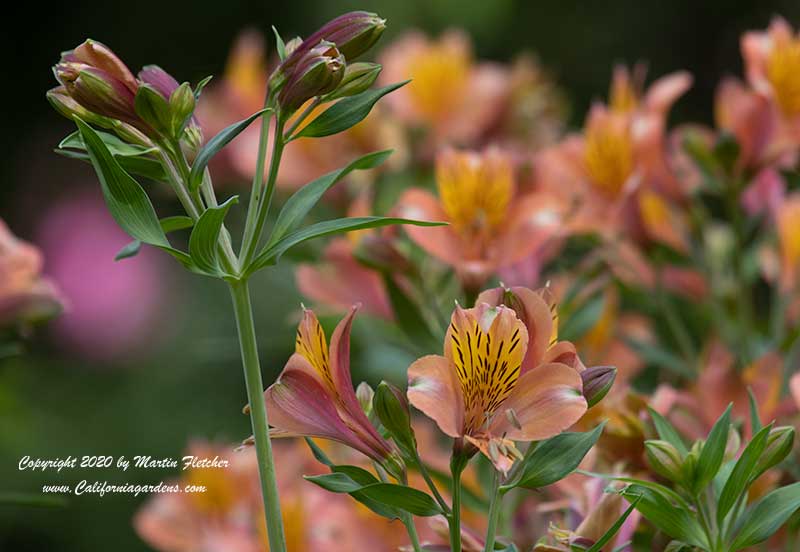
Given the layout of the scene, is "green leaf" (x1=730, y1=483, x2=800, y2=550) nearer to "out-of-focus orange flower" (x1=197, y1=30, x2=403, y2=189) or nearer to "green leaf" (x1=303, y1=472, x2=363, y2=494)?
"green leaf" (x1=303, y1=472, x2=363, y2=494)

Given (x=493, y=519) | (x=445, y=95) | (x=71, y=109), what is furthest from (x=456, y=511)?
(x=445, y=95)

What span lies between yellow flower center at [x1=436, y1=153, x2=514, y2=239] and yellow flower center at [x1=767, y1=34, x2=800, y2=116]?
0.21 m

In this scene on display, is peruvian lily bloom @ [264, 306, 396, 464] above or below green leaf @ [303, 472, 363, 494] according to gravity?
above

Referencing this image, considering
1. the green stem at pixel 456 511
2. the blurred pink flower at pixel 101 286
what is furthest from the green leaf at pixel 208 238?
the blurred pink flower at pixel 101 286

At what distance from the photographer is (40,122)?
2.06 meters

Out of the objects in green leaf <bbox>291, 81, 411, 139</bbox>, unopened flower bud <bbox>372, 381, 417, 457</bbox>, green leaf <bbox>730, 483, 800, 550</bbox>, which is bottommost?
green leaf <bbox>730, 483, 800, 550</bbox>

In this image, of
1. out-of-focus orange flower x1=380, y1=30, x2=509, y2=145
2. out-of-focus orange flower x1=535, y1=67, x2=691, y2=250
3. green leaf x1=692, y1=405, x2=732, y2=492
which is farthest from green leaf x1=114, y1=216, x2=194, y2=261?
out-of-focus orange flower x1=380, y1=30, x2=509, y2=145

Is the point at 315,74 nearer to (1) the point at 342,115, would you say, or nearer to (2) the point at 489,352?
(1) the point at 342,115

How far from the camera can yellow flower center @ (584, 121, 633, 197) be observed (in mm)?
744

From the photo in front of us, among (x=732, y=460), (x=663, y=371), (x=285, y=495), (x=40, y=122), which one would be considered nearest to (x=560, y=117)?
(x=663, y=371)

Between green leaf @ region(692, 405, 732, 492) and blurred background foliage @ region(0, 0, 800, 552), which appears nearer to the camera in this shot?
green leaf @ region(692, 405, 732, 492)

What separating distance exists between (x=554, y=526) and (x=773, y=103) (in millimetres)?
421

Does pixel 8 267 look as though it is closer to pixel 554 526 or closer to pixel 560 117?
pixel 554 526

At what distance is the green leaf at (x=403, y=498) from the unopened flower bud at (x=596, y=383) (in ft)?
0.23
